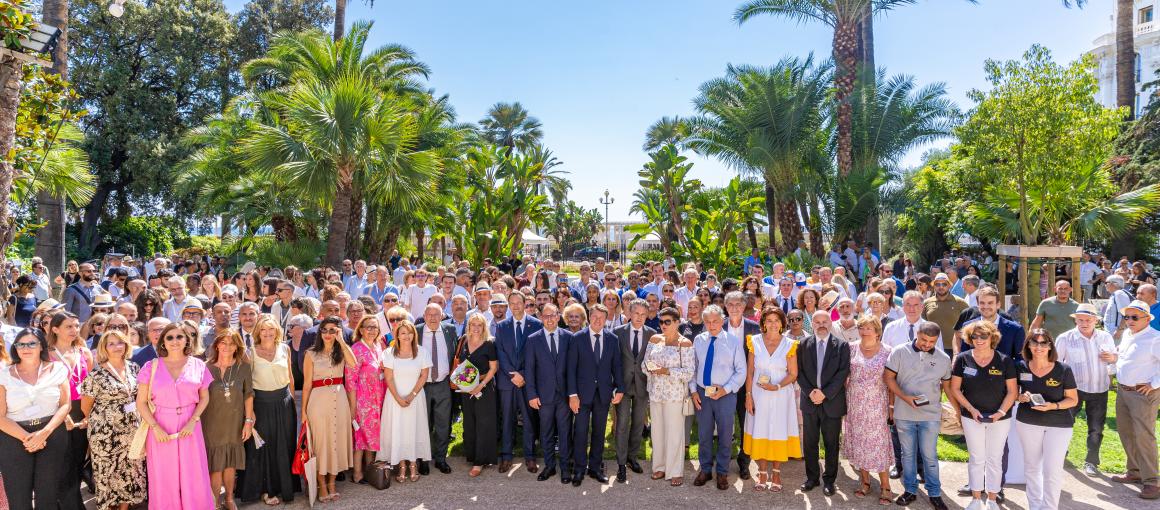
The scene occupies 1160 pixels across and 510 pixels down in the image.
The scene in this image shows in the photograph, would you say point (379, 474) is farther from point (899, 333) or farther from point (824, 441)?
point (899, 333)

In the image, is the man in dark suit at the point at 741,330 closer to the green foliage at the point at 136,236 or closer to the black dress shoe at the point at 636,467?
the black dress shoe at the point at 636,467

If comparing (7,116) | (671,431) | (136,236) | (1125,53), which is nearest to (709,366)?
(671,431)

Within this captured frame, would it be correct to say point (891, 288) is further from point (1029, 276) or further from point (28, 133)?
point (28, 133)

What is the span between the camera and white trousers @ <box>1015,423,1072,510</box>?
5160 millimetres

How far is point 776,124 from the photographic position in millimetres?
18359

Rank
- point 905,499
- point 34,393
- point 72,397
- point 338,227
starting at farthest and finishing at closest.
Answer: point 338,227
point 905,499
point 72,397
point 34,393

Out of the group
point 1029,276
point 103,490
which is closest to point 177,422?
point 103,490

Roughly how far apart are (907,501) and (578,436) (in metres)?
3.02

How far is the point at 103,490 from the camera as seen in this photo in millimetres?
5160

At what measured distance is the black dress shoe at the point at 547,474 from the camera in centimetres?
632

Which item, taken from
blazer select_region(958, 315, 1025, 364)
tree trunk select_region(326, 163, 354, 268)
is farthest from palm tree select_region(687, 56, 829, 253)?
blazer select_region(958, 315, 1025, 364)

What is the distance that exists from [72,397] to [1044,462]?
A: 25.9 ft

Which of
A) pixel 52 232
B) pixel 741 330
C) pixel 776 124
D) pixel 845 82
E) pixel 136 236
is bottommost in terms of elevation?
pixel 741 330

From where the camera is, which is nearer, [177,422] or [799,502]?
[177,422]
